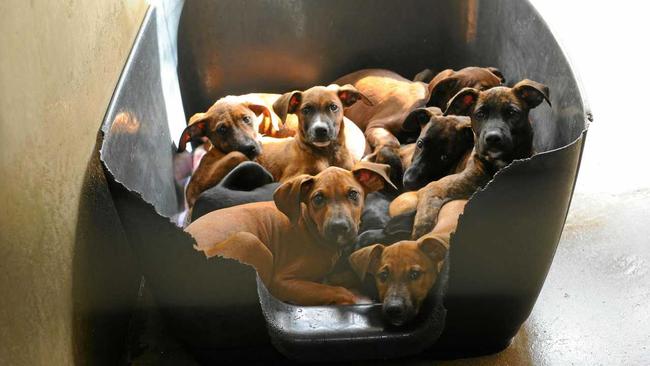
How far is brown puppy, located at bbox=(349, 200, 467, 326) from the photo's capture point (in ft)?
10.2

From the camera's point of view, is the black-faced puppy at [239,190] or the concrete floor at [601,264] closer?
the concrete floor at [601,264]

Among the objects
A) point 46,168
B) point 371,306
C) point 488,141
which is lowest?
point 371,306

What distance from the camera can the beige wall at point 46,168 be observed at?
88.6 inches

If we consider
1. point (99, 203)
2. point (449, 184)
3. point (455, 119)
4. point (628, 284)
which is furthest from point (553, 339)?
point (99, 203)

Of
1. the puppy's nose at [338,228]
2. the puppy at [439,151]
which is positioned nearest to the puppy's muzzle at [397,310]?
the puppy's nose at [338,228]

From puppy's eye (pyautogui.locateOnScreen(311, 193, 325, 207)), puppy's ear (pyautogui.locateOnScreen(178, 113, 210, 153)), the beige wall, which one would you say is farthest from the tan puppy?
the beige wall

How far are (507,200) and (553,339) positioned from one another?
1010mm

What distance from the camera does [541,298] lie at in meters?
3.78

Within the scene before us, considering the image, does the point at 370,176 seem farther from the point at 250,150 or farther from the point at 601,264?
the point at 601,264

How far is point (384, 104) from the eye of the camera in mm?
5016

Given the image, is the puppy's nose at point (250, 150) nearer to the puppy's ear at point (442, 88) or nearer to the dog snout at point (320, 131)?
the dog snout at point (320, 131)

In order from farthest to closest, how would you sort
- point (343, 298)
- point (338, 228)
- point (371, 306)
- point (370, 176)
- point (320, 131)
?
point (320, 131), point (370, 176), point (338, 228), point (343, 298), point (371, 306)

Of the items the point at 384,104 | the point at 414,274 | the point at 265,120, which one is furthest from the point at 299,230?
the point at 384,104

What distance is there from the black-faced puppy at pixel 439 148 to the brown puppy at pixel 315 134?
50cm
